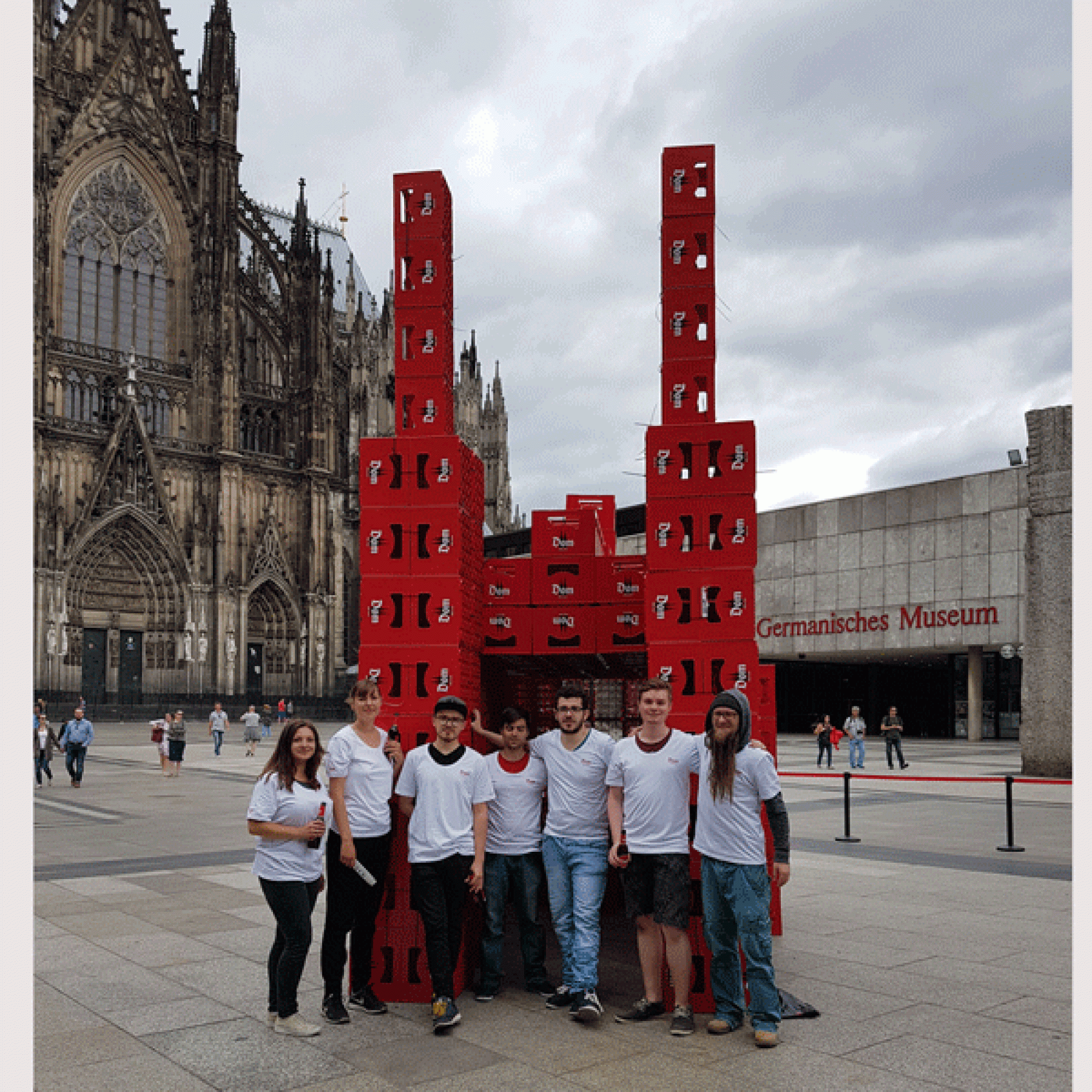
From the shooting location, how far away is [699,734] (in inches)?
282

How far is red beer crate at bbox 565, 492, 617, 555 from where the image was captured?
10695 mm

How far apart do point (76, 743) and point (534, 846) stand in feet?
56.8

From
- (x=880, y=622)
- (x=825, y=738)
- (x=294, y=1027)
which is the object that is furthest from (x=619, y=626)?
(x=880, y=622)

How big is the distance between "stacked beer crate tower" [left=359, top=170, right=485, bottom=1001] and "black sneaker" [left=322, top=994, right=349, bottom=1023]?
1.59 ft

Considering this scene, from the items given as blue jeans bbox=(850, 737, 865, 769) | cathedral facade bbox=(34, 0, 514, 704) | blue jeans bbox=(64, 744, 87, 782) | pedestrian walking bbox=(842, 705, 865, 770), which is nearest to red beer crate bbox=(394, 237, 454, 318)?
blue jeans bbox=(64, 744, 87, 782)

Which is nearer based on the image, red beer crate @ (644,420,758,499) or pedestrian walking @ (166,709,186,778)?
red beer crate @ (644,420,758,499)

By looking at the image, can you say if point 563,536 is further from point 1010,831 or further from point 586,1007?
point 1010,831

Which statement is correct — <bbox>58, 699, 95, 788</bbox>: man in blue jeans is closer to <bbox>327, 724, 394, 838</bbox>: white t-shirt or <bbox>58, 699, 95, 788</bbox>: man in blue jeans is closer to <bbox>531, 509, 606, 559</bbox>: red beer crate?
<bbox>531, 509, 606, 559</bbox>: red beer crate

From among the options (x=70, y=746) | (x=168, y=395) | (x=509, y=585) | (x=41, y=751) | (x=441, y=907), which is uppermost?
(x=168, y=395)

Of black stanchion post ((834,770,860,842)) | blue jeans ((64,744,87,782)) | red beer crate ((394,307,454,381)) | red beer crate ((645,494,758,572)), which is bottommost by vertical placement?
blue jeans ((64,744,87,782))

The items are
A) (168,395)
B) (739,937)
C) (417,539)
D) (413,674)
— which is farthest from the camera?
(168,395)

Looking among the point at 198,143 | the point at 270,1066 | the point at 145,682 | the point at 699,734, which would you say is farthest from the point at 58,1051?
the point at 198,143

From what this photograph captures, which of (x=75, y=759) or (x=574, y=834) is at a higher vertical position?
(x=574, y=834)

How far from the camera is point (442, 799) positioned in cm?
662
